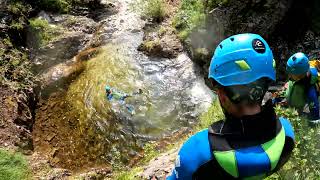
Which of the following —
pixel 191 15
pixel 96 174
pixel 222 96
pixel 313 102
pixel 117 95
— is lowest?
pixel 96 174

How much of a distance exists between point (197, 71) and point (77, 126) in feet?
9.03

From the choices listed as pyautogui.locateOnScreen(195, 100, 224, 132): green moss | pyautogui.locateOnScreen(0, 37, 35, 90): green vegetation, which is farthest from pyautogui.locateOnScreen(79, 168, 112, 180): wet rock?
pyautogui.locateOnScreen(0, 37, 35, 90): green vegetation

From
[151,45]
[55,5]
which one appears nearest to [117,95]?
[151,45]

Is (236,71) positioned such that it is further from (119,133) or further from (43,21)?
(43,21)

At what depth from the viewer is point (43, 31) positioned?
1027 centimetres

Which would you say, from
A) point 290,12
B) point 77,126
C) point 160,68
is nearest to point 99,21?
point 160,68

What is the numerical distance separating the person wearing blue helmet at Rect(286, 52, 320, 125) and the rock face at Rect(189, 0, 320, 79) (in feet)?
12.4

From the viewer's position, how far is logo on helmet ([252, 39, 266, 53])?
1.83m

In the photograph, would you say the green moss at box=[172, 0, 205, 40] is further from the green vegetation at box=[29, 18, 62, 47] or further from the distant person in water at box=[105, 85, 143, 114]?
the green vegetation at box=[29, 18, 62, 47]

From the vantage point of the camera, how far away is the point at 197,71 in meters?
8.88

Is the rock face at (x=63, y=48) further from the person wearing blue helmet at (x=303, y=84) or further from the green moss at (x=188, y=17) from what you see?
the person wearing blue helmet at (x=303, y=84)

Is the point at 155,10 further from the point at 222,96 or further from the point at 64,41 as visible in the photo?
the point at 222,96

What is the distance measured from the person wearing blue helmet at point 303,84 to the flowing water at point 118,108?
11.4ft

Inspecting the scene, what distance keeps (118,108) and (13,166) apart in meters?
2.29
